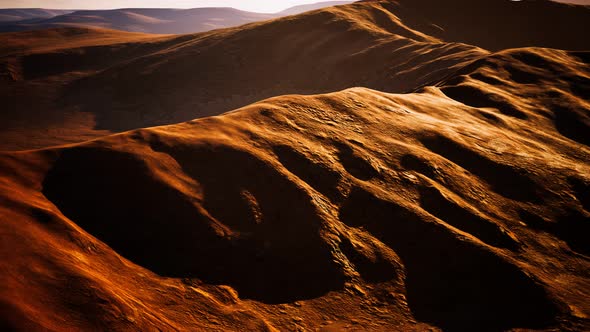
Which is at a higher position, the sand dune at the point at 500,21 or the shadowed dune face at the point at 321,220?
the sand dune at the point at 500,21

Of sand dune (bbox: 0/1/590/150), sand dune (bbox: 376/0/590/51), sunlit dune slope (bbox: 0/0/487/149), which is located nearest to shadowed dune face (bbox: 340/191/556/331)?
sand dune (bbox: 0/1/590/150)

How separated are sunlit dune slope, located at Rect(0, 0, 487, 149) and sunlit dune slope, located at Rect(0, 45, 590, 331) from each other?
79.1ft

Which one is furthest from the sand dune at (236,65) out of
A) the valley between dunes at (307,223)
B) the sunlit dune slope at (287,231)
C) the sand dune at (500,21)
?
the sunlit dune slope at (287,231)

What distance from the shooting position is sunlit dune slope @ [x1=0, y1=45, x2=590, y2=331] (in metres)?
7.98

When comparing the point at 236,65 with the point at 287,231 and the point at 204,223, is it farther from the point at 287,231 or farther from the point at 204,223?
the point at 204,223

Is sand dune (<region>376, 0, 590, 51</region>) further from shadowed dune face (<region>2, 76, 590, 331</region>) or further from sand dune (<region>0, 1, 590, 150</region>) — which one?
shadowed dune face (<region>2, 76, 590, 331</region>)

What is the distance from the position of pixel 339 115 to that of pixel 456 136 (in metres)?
4.96

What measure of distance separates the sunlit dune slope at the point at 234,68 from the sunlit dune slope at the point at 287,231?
24098mm

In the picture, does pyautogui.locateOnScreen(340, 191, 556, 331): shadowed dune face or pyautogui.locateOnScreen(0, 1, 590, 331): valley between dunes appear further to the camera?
pyautogui.locateOnScreen(340, 191, 556, 331): shadowed dune face

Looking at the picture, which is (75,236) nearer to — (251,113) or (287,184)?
(287,184)

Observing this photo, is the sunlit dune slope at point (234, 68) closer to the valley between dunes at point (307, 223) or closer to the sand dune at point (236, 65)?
the sand dune at point (236, 65)

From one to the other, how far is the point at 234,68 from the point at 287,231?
44494mm

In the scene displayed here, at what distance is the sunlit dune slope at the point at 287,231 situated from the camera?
7984 millimetres

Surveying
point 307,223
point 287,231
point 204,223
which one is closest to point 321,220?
point 307,223
